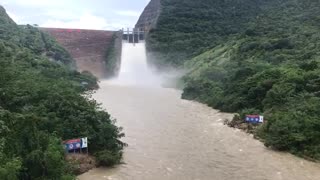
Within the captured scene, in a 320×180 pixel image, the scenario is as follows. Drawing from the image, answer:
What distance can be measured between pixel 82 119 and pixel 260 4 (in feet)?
227

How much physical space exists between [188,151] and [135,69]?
160 ft

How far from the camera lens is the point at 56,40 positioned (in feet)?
244

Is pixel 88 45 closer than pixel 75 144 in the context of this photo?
No

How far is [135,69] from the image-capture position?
245ft

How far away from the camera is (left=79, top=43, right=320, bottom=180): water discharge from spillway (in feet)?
74.6

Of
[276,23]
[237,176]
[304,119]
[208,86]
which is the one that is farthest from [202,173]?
[276,23]

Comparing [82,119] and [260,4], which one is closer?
[82,119]

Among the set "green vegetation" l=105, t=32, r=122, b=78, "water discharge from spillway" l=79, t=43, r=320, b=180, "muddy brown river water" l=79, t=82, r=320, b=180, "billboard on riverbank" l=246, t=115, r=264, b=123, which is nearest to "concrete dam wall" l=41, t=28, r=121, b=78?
"green vegetation" l=105, t=32, r=122, b=78

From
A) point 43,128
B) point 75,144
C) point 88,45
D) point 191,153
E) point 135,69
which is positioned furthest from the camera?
point 88,45

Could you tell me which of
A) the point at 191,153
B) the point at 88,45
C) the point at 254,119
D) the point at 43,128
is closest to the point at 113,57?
the point at 88,45

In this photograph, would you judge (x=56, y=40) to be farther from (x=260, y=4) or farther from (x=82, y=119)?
(x=82, y=119)

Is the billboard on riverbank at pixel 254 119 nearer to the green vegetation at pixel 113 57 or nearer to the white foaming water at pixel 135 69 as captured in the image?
the white foaming water at pixel 135 69

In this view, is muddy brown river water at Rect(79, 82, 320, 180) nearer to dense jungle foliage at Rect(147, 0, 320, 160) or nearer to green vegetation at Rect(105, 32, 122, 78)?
dense jungle foliage at Rect(147, 0, 320, 160)

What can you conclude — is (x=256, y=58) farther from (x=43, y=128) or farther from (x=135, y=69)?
(x=43, y=128)
